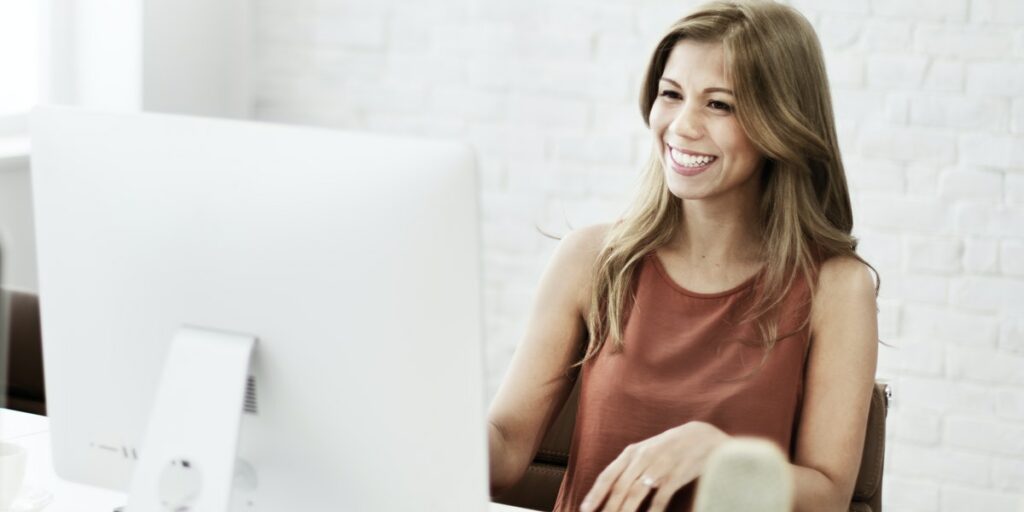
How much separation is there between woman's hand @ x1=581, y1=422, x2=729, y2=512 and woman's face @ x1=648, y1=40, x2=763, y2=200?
383 mm

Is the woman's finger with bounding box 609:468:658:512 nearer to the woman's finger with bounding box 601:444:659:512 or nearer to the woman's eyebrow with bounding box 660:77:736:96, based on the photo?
the woman's finger with bounding box 601:444:659:512

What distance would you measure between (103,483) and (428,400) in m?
0.39

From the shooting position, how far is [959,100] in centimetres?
257

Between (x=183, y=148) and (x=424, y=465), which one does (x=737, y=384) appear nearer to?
(x=424, y=465)

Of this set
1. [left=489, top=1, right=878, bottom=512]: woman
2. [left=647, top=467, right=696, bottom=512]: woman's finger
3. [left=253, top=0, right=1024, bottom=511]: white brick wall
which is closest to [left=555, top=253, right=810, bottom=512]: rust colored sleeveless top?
[left=489, top=1, right=878, bottom=512]: woman

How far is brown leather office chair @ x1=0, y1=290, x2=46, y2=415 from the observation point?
1934 millimetres

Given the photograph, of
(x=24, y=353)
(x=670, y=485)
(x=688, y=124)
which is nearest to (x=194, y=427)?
(x=670, y=485)

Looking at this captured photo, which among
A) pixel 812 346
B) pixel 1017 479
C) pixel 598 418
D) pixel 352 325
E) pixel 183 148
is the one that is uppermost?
pixel 183 148

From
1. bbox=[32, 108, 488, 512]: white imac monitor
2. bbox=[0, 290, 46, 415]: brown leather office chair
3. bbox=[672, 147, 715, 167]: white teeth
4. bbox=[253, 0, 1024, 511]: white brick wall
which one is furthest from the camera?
bbox=[253, 0, 1024, 511]: white brick wall

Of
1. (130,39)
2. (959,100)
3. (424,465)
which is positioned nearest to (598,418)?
(424,465)

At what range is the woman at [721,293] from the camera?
5.26ft

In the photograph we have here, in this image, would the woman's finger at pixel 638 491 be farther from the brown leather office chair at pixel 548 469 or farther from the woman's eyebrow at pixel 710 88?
the woman's eyebrow at pixel 710 88

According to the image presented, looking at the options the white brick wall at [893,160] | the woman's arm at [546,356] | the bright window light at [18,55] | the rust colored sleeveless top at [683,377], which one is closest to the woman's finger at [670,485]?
the rust colored sleeveless top at [683,377]

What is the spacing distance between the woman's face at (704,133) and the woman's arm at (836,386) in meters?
0.19
